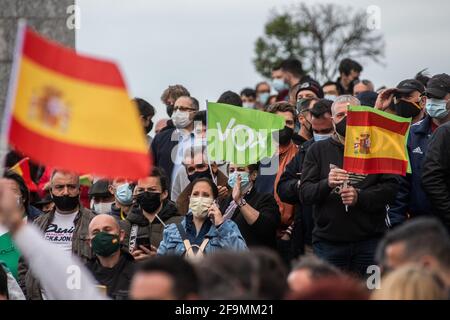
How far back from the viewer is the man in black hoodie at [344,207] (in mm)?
11562

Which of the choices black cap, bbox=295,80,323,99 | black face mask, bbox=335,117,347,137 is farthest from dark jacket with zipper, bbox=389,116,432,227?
black cap, bbox=295,80,323,99

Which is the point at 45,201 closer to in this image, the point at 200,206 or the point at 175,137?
the point at 175,137

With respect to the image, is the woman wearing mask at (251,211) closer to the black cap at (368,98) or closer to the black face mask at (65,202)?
the black face mask at (65,202)

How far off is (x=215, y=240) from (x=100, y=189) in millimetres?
3225

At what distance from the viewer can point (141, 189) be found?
496 inches

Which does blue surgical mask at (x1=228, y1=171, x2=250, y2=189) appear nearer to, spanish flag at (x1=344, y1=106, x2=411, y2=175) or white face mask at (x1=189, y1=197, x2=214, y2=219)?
white face mask at (x1=189, y1=197, x2=214, y2=219)

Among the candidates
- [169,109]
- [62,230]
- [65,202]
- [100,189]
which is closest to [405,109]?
[169,109]

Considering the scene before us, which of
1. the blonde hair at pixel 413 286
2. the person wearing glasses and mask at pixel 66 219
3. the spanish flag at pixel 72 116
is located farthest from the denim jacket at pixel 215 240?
the blonde hair at pixel 413 286

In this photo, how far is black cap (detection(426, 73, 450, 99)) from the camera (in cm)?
1218

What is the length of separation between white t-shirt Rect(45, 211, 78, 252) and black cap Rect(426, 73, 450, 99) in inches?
133

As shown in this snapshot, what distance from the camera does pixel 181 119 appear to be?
14.5 meters

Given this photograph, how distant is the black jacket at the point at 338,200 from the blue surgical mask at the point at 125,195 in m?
2.19

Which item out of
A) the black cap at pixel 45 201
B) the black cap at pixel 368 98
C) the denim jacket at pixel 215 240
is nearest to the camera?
the denim jacket at pixel 215 240
